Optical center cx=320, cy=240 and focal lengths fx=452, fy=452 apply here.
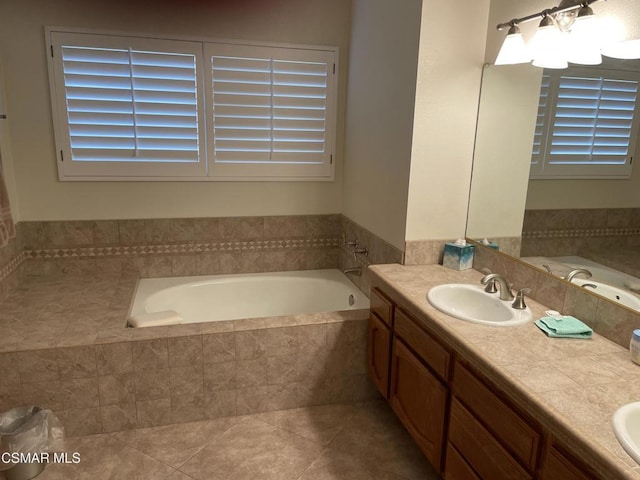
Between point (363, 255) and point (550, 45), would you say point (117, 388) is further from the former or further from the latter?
point (550, 45)

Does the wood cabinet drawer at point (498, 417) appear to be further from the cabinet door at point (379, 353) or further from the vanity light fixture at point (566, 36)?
the vanity light fixture at point (566, 36)

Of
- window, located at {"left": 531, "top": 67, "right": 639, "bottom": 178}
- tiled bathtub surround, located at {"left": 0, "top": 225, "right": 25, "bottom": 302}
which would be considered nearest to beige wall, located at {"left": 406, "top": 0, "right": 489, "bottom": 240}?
window, located at {"left": 531, "top": 67, "right": 639, "bottom": 178}

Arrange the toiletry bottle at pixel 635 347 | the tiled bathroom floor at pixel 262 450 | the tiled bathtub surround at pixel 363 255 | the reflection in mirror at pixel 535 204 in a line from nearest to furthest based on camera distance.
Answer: the toiletry bottle at pixel 635 347
the reflection in mirror at pixel 535 204
the tiled bathroom floor at pixel 262 450
the tiled bathtub surround at pixel 363 255

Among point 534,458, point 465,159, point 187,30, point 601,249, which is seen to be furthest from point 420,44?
point 534,458

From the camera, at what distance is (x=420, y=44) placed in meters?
2.23

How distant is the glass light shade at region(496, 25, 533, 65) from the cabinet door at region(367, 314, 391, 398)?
4.60 ft

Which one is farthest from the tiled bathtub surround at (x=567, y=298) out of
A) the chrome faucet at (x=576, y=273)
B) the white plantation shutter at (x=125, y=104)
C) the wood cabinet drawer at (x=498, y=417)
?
the white plantation shutter at (x=125, y=104)

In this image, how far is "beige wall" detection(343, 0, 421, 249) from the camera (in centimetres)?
237

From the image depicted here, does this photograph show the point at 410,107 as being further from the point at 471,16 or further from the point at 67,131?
the point at 67,131

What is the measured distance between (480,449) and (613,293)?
0.77 meters

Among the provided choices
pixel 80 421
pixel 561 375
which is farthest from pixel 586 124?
pixel 80 421

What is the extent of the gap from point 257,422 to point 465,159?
1811 mm

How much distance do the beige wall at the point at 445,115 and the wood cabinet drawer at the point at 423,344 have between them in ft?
1.72

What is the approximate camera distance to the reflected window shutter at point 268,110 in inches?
121
